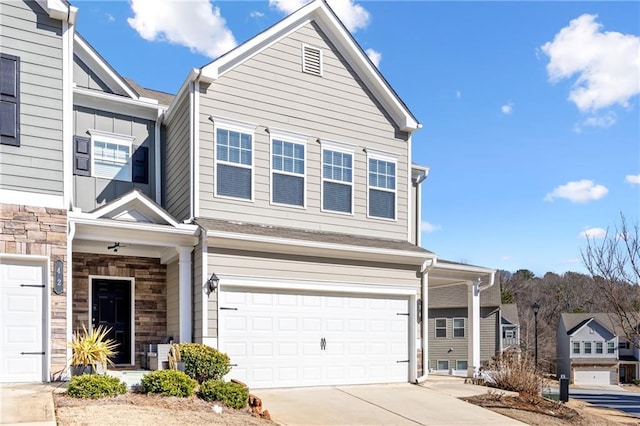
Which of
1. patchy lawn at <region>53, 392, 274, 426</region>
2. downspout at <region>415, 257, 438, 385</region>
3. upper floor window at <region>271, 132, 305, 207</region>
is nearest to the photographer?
patchy lawn at <region>53, 392, 274, 426</region>

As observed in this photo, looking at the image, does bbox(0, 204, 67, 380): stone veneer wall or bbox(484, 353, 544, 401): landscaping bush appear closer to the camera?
bbox(0, 204, 67, 380): stone veneer wall

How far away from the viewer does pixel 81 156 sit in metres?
12.4

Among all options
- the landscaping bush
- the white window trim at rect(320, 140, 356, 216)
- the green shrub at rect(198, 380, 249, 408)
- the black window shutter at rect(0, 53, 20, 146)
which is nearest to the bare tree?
the landscaping bush

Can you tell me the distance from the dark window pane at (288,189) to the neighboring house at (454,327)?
70.6ft

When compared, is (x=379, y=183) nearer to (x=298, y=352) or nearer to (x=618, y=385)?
(x=298, y=352)

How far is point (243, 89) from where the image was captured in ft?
41.2

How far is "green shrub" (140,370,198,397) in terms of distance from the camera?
8820 mm

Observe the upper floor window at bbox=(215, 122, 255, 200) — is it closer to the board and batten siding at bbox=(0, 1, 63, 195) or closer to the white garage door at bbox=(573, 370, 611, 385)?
the board and batten siding at bbox=(0, 1, 63, 195)

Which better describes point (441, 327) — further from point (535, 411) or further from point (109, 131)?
point (109, 131)

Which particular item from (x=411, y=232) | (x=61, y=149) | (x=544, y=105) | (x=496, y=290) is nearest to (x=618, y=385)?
(x=496, y=290)

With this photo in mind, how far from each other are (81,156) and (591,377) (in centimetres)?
4809

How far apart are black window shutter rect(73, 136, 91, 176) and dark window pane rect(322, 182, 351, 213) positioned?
5.31m

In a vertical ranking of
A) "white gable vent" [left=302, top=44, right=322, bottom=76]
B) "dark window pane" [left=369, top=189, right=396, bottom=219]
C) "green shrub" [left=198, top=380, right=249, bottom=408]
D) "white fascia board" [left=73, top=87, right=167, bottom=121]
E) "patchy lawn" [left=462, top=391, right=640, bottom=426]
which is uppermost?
"white gable vent" [left=302, top=44, right=322, bottom=76]

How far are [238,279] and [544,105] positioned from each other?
1195 cm
